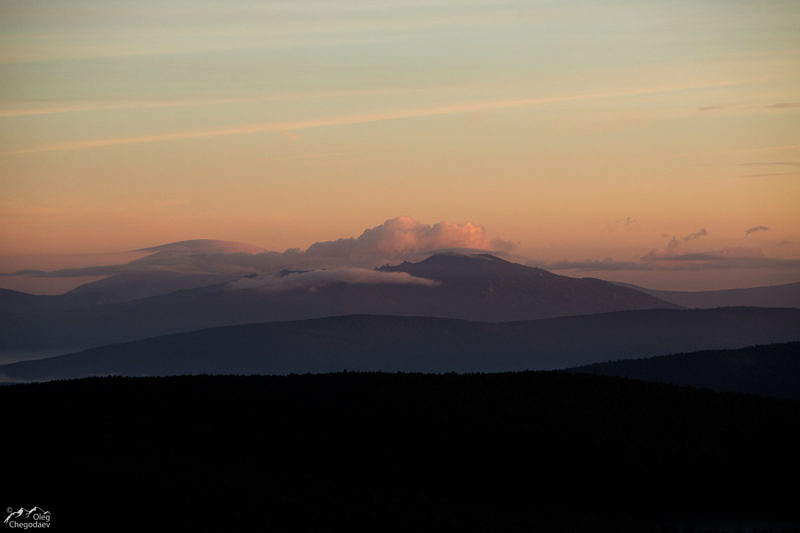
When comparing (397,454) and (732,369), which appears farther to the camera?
(732,369)

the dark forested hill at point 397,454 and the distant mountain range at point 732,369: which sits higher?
the dark forested hill at point 397,454

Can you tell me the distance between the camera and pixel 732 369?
164250 millimetres

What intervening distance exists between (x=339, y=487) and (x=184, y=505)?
10620mm

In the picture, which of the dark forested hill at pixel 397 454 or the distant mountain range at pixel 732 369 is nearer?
the dark forested hill at pixel 397 454

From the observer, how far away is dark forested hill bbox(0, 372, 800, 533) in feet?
184

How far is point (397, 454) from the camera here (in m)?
70.2

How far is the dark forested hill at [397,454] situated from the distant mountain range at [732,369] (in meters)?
64.7

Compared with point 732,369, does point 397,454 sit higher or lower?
higher

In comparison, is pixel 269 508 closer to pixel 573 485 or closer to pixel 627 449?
pixel 573 485

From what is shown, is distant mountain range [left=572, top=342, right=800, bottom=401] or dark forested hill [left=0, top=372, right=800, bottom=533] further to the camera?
distant mountain range [left=572, top=342, right=800, bottom=401]

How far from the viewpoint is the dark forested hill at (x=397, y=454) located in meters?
56.1

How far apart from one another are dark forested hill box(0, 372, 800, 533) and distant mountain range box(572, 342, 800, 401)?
212 feet

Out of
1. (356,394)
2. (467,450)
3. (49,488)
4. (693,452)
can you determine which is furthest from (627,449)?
(49,488)

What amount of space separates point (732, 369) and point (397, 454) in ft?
353
